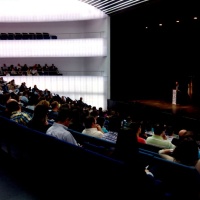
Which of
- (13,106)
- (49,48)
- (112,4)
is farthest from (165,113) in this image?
(13,106)

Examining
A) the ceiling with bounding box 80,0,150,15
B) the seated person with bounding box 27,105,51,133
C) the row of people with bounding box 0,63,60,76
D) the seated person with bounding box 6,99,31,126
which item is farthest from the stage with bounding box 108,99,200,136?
the seated person with bounding box 27,105,51,133

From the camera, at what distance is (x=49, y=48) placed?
16.6m

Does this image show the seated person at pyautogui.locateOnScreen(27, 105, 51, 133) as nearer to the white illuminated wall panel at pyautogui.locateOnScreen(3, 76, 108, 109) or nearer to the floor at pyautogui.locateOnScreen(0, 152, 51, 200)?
the floor at pyautogui.locateOnScreen(0, 152, 51, 200)

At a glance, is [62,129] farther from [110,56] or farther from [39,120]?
[110,56]

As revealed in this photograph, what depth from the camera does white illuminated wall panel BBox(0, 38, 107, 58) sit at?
1634 cm

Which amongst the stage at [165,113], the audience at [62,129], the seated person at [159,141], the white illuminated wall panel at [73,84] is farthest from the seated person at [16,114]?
the white illuminated wall panel at [73,84]

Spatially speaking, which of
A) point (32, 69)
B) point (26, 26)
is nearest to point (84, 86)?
point (32, 69)

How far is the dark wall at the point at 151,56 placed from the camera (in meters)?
16.2

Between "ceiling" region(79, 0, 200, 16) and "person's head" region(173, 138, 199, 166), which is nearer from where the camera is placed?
"person's head" region(173, 138, 199, 166)

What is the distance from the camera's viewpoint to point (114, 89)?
55.4ft

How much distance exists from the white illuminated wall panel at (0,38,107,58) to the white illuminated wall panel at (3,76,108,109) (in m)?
1.33

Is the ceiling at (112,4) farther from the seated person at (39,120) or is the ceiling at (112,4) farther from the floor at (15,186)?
the floor at (15,186)

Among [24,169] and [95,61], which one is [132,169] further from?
[95,61]

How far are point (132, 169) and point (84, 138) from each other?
5.09 ft
